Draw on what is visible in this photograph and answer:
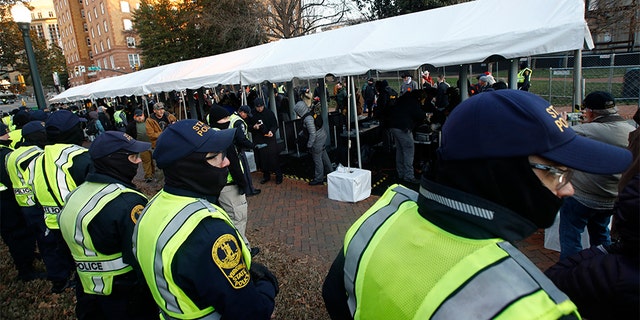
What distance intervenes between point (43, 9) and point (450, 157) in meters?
124

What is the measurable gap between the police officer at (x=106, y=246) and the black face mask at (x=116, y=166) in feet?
0.22

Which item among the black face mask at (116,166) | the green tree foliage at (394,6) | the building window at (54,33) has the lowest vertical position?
the black face mask at (116,166)

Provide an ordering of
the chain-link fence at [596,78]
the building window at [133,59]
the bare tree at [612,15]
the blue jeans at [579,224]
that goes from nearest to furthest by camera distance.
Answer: the blue jeans at [579,224]
the chain-link fence at [596,78]
the bare tree at [612,15]
the building window at [133,59]

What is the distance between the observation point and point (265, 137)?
8039 mm

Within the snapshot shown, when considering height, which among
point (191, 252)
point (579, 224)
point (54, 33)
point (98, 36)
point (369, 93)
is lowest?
point (579, 224)

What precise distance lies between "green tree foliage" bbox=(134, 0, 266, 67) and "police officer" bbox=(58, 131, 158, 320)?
2321 centimetres

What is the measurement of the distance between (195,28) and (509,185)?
104 ft

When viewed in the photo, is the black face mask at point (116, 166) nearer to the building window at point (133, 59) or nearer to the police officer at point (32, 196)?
the police officer at point (32, 196)

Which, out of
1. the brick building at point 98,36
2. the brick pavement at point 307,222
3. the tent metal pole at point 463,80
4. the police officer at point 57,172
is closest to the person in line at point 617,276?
the brick pavement at point 307,222

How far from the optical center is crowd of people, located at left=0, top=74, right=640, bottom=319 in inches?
36.7

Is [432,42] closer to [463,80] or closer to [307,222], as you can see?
[463,80]

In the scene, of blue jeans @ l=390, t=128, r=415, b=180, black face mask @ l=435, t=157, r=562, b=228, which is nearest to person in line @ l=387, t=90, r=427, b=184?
blue jeans @ l=390, t=128, r=415, b=180

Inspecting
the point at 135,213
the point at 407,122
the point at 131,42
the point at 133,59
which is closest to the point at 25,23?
the point at 135,213

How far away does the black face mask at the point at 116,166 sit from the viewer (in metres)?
2.69
